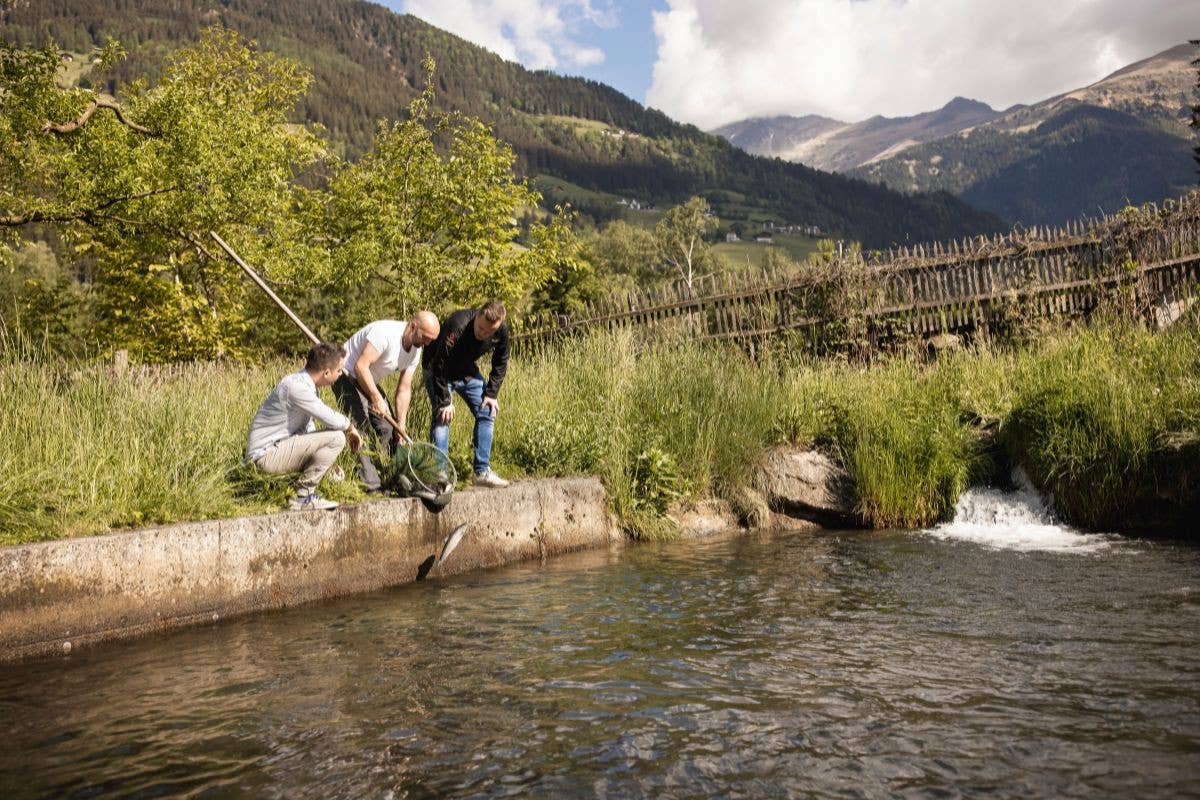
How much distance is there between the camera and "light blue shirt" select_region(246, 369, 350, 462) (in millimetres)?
7023

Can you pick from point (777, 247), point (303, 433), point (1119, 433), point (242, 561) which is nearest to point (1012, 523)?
point (1119, 433)

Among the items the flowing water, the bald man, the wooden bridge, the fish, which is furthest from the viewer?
the wooden bridge

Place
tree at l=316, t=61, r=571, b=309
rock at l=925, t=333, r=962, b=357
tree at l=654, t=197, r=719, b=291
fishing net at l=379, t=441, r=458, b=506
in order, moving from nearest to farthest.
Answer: fishing net at l=379, t=441, r=458, b=506 < rock at l=925, t=333, r=962, b=357 < tree at l=316, t=61, r=571, b=309 < tree at l=654, t=197, r=719, b=291

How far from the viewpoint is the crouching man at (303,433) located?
706cm

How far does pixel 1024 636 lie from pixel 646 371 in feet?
19.2

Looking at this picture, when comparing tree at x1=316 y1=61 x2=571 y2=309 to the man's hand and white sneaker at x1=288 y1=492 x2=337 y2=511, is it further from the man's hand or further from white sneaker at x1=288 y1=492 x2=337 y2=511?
white sneaker at x1=288 y1=492 x2=337 y2=511

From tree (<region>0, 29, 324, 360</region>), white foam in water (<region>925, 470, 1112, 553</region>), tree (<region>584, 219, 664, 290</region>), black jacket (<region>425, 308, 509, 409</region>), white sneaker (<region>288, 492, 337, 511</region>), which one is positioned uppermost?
tree (<region>584, 219, 664, 290</region>)

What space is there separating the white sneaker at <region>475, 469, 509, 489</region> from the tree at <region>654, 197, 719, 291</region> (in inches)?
3201

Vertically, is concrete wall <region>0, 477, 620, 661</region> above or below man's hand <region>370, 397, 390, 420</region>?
below

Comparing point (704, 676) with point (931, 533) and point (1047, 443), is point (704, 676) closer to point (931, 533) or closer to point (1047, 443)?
point (931, 533)

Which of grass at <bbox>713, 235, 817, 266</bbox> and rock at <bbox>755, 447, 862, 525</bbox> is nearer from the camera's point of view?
rock at <bbox>755, 447, 862, 525</bbox>

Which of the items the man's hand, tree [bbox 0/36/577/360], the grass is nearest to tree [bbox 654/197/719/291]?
the grass

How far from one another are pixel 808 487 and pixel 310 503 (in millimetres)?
5438

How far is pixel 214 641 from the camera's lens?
19.6 ft
